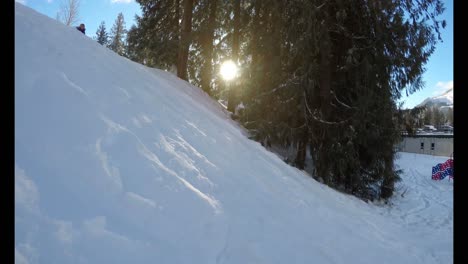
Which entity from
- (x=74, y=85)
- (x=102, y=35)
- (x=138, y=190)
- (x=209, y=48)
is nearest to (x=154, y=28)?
(x=209, y=48)

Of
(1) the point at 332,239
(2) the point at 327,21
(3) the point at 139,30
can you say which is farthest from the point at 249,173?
→ (3) the point at 139,30

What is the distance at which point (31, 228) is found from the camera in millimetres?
1885

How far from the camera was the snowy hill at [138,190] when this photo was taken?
212cm

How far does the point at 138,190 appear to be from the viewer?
2688mm

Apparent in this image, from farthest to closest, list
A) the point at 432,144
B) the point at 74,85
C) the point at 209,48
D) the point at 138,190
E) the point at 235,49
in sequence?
the point at 432,144, the point at 209,48, the point at 235,49, the point at 74,85, the point at 138,190

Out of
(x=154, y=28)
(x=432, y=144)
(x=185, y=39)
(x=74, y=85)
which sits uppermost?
(x=154, y=28)

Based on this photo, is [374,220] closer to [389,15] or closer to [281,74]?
[281,74]

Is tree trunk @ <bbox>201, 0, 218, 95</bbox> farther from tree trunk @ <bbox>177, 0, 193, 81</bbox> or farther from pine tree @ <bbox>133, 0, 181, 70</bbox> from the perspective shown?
pine tree @ <bbox>133, 0, 181, 70</bbox>

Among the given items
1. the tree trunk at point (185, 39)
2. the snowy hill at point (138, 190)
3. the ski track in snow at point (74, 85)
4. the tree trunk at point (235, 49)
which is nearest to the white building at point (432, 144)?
the tree trunk at point (235, 49)

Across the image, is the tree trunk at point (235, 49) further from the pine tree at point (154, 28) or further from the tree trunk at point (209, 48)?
the pine tree at point (154, 28)

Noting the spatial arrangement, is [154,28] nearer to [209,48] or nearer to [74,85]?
[209,48]

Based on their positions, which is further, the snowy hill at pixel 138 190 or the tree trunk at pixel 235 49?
the tree trunk at pixel 235 49

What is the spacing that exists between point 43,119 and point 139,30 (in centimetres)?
1146

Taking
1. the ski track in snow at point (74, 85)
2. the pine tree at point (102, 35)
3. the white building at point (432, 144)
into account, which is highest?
the pine tree at point (102, 35)
